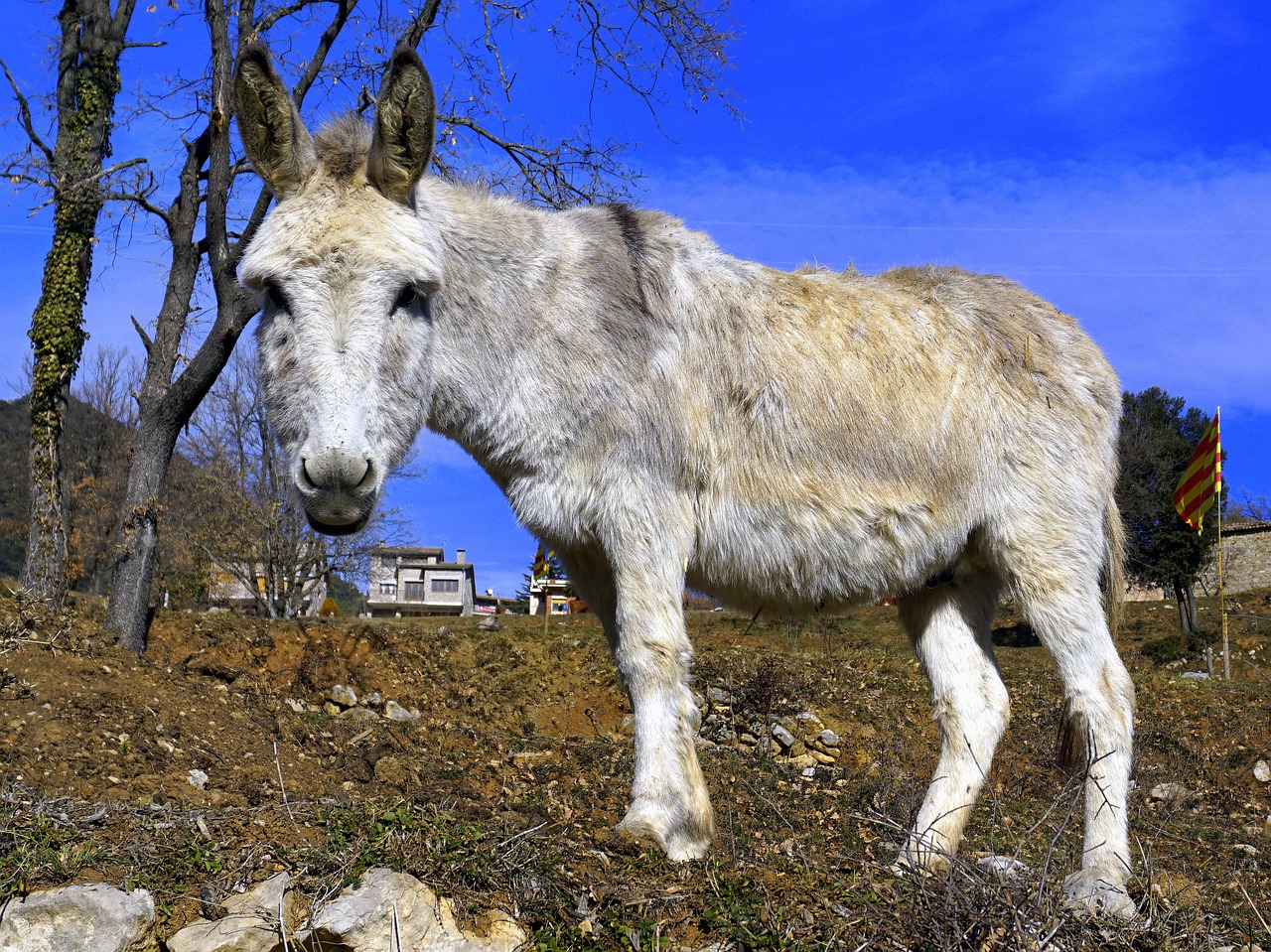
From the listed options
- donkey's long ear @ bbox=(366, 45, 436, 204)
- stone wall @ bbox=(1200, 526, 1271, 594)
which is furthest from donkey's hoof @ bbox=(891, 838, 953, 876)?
stone wall @ bbox=(1200, 526, 1271, 594)

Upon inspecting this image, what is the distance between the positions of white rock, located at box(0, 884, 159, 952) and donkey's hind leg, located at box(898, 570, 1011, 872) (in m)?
3.24

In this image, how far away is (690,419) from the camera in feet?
14.5

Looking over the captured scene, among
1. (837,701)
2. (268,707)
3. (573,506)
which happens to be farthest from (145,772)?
(837,701)

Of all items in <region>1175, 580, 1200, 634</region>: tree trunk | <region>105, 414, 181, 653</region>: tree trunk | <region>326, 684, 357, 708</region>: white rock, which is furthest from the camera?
<region>1175, 580, 1200, 634</region>: tree trunk

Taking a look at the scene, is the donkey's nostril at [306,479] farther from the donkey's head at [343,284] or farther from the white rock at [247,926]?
the white rock at [247,926]

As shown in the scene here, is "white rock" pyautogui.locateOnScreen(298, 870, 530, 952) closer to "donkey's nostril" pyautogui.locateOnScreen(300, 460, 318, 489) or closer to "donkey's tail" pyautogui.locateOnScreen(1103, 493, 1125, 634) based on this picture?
"donkey's nostril" pyautogui.locateOnScreen(300, 460, 318, 489)

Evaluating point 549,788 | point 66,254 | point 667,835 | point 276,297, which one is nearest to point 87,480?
point 66,254

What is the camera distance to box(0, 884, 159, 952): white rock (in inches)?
144

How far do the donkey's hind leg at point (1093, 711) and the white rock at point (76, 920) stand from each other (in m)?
3.74

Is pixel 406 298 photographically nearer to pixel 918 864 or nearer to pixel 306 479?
pixel 306 479

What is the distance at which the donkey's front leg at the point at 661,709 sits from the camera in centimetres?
394

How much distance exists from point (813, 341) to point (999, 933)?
2639 millimetres

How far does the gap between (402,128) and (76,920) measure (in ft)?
10.7

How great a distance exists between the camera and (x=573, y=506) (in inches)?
165
